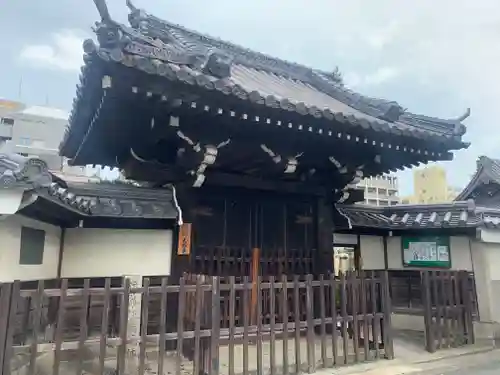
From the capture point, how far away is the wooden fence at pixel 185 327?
3938 millimetres

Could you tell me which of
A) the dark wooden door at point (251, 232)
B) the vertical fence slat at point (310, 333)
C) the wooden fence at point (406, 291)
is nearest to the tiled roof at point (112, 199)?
the dark wooden door at point (251, 232)

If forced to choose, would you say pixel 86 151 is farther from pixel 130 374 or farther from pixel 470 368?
pixel 470 368

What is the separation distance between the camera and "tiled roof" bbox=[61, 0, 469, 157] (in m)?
4.11

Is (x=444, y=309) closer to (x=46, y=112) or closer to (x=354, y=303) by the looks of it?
(x=354, y=303)

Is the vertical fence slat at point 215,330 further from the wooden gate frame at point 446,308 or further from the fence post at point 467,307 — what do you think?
the fence post at point 467,307

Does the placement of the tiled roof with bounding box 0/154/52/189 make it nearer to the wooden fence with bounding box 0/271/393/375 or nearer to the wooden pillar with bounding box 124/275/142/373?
the wooden fence with bounding box 0/271/393/375

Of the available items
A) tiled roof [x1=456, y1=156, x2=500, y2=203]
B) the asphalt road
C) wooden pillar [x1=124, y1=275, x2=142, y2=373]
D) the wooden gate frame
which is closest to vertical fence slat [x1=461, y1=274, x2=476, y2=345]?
the wooden gate frame

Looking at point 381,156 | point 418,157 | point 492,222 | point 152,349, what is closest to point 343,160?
point 381,156

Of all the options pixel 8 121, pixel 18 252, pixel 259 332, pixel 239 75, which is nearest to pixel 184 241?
pixel 259 332

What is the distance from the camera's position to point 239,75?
772 cm

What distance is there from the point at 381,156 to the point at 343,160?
0.70 metres

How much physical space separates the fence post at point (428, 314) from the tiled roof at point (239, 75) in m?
2.31

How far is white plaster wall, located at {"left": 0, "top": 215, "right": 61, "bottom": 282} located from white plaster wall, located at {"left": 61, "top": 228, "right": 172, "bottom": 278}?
0.28 meters

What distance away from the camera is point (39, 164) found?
4113mm
